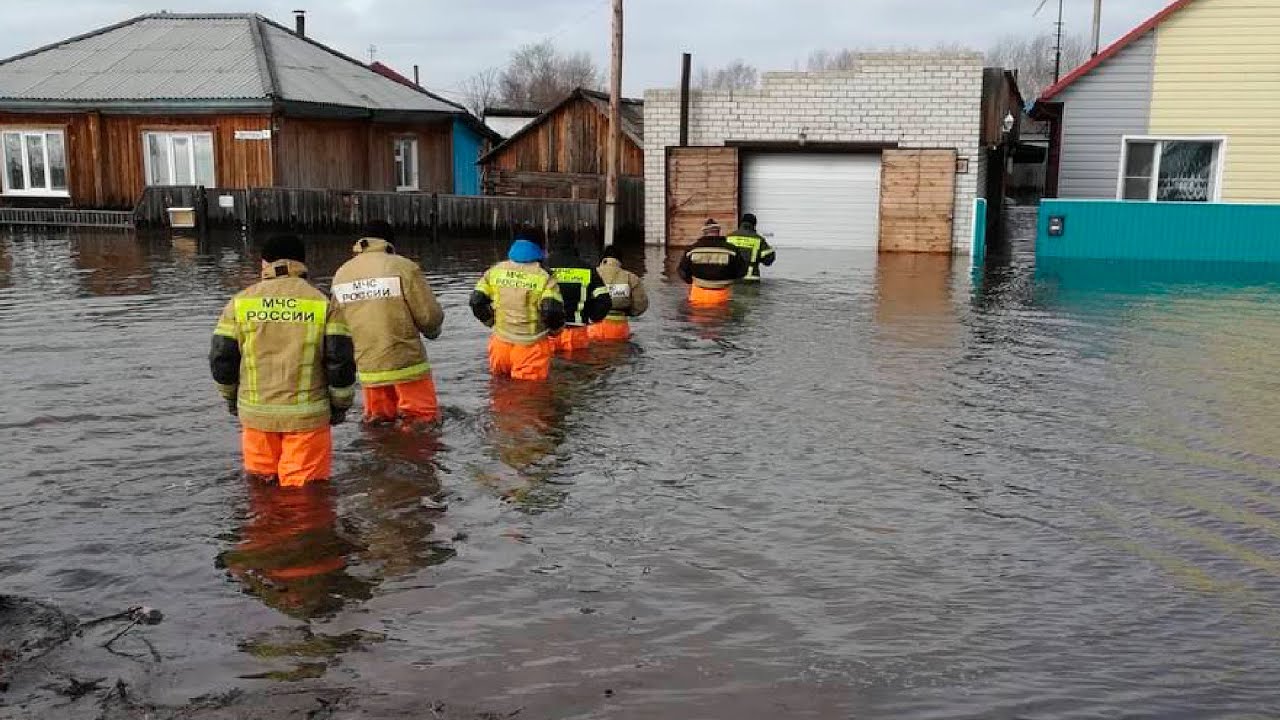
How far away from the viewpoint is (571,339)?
1316cm

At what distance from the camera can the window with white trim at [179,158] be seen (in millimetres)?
32000

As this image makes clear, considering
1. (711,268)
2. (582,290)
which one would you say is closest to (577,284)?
(582,290)

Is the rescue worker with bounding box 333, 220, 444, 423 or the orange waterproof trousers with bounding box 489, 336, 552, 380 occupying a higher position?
the rescue worker with bounding box 333, 220, 444, 423

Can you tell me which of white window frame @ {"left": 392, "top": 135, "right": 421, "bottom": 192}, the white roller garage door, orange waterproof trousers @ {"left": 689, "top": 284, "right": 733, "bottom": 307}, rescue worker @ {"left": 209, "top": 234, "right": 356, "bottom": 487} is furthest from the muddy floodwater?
white window frame @ {"left": 392, "top": 135, "right": 421, "bottom": 192}

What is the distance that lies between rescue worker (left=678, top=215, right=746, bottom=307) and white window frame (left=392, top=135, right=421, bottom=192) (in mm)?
21549

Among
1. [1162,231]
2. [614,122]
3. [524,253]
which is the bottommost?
[1162,231]

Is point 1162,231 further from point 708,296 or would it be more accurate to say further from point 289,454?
point 289,454

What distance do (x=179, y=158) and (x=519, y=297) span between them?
2447 centimetres

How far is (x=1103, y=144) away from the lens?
2470cm

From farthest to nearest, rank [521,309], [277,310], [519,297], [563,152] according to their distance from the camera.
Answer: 1. [563,152]
2. [521,309]
3. [519,297]
4. [277,310]

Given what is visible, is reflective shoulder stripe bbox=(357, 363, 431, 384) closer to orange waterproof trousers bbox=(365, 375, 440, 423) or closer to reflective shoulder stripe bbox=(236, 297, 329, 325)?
orange waterproof trousers bbox=(365, 375, 440, 423)

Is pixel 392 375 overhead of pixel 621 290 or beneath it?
beneath

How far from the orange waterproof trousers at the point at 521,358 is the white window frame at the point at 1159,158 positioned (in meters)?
17.3

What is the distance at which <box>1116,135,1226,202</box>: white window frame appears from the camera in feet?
78.6
